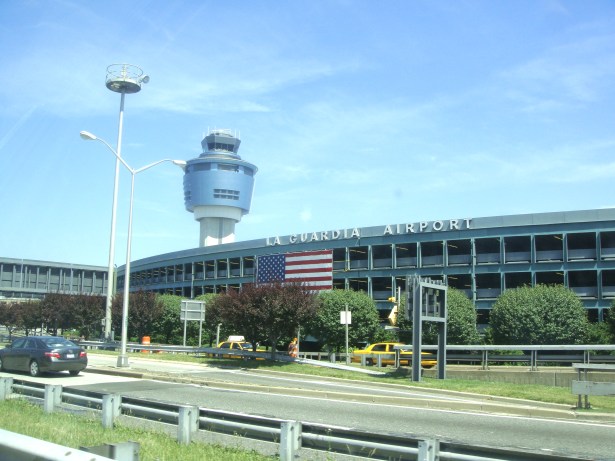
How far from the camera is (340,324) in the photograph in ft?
168

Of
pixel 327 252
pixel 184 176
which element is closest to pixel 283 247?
pixel 327 252

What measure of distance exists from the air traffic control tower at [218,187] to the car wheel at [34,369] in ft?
317

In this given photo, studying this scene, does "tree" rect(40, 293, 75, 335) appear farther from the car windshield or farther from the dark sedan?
the car windshield

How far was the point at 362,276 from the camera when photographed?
219 feet

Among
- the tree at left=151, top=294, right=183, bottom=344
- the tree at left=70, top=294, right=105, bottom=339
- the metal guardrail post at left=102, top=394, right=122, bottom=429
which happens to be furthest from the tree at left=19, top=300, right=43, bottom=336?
the metal guardrail post at left=102, top=394, right=122, bottom=429

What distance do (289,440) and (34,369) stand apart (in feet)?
57.0

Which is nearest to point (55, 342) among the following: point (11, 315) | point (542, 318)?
point (542, 318)

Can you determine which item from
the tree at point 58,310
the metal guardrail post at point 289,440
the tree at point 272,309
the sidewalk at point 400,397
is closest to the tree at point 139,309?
the tree at point 58,310

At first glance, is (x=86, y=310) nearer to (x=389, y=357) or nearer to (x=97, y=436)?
(x=389, y=357)

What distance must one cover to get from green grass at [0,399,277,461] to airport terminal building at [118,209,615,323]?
126 feet

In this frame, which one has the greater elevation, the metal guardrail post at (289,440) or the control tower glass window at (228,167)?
the control tower glass window at (228,167)

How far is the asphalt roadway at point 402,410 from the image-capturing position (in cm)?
1182

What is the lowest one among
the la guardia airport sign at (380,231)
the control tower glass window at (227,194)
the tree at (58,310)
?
the tree at (58,310)

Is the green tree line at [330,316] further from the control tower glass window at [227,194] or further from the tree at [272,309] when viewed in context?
the control tower glass window at [227,194]
